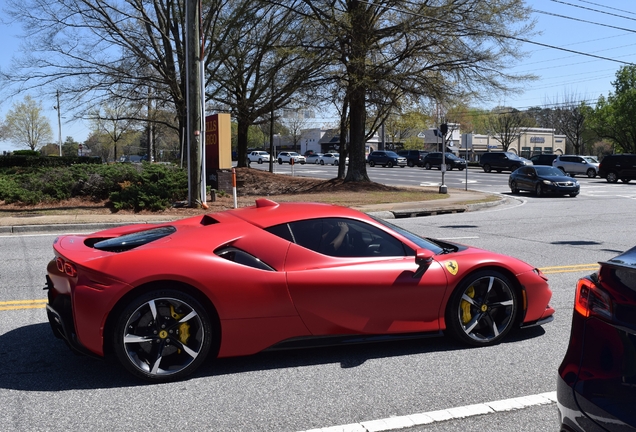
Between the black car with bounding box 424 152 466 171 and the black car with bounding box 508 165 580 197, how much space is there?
26555 millimetres

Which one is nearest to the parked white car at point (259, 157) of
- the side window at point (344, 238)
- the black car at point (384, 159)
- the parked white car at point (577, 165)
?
the black car at point (384, 159)

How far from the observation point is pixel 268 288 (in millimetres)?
4613

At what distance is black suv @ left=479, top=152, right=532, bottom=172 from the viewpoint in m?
51.1

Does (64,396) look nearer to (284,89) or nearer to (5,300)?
(5,300)

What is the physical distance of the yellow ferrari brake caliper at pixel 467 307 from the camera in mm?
5180

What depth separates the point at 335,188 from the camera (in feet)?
91.1

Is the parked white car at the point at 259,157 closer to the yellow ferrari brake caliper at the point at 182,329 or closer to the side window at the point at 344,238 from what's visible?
the side window at the point at 344,238

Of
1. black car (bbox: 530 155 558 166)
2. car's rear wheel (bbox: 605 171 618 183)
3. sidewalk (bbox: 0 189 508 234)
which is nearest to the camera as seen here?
sidewalk (bbox: 0 189 508 234)

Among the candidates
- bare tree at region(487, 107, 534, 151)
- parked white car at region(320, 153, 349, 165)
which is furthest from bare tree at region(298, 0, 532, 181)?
bare tree at region(487, 107, 534, 151)

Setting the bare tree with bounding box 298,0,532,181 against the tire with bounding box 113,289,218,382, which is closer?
the tire with bounding box 113,289,218,382

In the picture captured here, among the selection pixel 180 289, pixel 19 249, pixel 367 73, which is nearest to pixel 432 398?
pixel 180 289

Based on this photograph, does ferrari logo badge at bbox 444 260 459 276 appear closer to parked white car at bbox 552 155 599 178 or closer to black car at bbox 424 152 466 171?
parked white car at bbox 552 155 599 178

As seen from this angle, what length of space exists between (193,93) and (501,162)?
39.8 m

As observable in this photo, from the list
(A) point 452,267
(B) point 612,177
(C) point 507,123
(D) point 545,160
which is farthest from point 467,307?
(C) point 507,123
